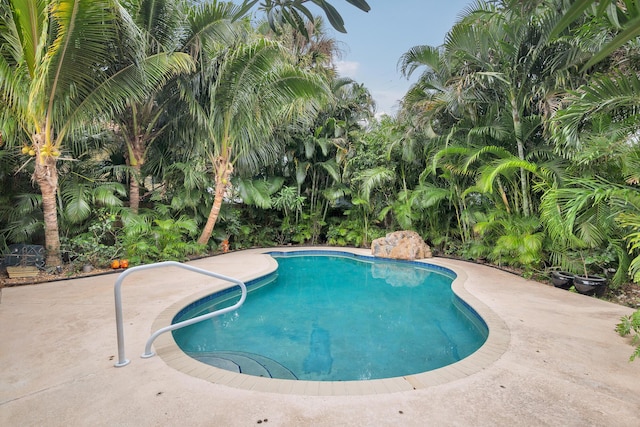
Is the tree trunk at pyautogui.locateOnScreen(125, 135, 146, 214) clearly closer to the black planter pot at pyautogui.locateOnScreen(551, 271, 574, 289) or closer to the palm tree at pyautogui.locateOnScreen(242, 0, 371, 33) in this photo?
the palm tree at pyautogui.locateOnScreen(242, 0, 371, 33)

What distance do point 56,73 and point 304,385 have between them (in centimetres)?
531

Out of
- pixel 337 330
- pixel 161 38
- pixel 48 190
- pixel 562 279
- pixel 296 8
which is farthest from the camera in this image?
pixel 161 38

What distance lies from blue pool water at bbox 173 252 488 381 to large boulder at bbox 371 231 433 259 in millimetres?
1447

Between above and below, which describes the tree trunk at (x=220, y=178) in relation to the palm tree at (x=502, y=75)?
below

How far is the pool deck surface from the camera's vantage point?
1912 millimetres

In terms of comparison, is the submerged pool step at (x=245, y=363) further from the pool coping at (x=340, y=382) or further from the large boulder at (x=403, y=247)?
the large boulder at (x=403, y=247)

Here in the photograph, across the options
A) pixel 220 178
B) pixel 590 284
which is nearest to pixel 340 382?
pixel 590 284

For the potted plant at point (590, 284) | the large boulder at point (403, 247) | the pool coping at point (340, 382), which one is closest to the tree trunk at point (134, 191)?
the pool coping at point (340, 382)

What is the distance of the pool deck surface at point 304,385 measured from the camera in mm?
1912

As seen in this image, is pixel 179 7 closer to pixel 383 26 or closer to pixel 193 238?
pixel 193 238

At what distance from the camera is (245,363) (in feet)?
10.0

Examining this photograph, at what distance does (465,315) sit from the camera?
13.6 feet

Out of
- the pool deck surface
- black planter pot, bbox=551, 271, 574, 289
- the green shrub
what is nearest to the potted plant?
black planter pot, bbox=551, 271, 574, 289

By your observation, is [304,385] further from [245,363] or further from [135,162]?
[135,162]
